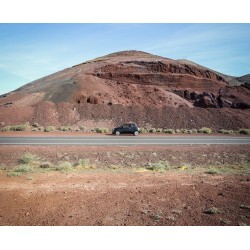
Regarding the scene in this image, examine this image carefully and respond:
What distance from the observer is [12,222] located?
870 cm

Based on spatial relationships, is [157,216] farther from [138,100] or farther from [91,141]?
[138,100]

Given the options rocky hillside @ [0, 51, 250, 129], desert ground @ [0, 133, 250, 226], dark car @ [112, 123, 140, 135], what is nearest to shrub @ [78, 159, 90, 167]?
desert ground @ [0, 133, 250, 226]

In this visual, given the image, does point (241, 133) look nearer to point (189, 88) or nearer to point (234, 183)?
point (189, 88)

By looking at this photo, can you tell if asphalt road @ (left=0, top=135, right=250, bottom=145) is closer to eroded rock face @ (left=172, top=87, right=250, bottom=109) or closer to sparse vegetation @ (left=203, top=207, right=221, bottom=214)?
sparse vegetation @ (left=203, top=207, right=221, bottom=214)

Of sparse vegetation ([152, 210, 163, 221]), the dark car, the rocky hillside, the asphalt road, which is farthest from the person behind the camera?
the rocky hillside

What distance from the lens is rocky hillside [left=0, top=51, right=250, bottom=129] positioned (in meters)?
51.1

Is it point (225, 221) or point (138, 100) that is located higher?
point (138, 100)

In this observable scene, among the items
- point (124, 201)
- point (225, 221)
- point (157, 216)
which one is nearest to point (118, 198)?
point (124, 201)

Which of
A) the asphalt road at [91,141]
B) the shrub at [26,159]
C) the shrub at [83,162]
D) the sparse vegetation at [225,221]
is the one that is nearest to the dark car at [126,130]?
the asphalt road at [91,141]

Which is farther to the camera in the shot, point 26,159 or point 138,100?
point 138,100

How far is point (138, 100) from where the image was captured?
60.9 m

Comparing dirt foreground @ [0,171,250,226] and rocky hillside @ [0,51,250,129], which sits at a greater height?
rocky hillside @ [0,51,250,129]

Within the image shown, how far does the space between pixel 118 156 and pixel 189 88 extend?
5414 cm

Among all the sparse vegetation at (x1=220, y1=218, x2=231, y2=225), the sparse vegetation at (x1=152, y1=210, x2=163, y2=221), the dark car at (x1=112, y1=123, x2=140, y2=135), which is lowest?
the sparse vegetation at (x1=220, y1=218, x2=231, y2=225)
